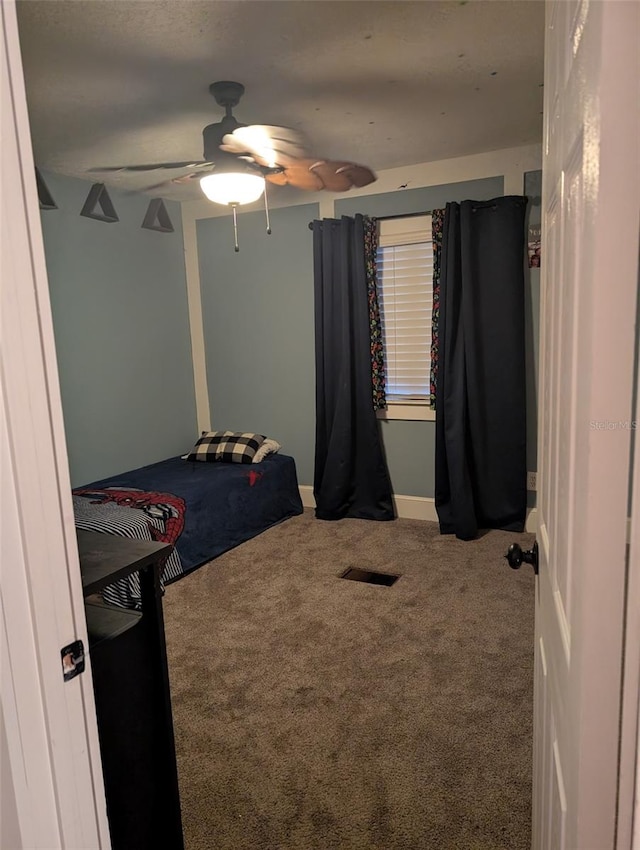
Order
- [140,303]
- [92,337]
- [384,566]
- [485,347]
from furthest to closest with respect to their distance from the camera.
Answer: [140,303] → [92,337] → [485,347] → [384,566]

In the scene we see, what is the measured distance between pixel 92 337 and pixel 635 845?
164 inches

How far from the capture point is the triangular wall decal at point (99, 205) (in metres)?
4.00

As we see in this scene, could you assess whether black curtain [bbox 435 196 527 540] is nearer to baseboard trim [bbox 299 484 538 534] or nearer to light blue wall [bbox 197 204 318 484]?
Answer: baseboard trim [bbox 299 484 538 534]

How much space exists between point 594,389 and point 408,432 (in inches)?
149

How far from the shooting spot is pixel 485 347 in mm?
3896

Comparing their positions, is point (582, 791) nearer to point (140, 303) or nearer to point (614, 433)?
point (614, 433)

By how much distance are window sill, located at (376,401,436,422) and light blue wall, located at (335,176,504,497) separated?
36 mm

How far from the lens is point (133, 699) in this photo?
1300mm

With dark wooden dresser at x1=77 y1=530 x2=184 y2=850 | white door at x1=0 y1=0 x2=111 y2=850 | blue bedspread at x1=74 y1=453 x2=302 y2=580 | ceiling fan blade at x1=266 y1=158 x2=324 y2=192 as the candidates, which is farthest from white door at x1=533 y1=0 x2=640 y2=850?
blue bedspread at x1=74 y1=453 x2=302 y2=580

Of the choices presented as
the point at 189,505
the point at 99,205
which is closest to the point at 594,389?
the point at 189,505

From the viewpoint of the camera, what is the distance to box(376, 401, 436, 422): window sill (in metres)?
4.27

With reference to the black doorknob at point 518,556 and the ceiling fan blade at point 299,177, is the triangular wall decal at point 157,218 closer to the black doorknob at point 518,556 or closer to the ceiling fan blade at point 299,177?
the ceiling fan blade at point 299,177

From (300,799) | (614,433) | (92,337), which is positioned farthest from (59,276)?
(614,433)

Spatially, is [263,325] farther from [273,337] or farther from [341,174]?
[341,174]
